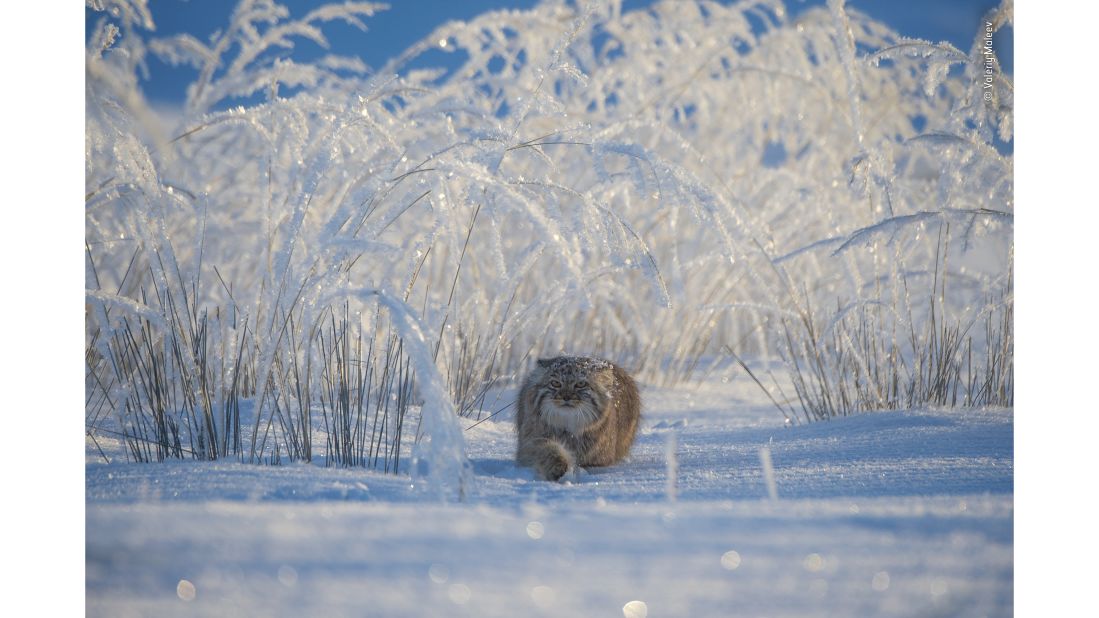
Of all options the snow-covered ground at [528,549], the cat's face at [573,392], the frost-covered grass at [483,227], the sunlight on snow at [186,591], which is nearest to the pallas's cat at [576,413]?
the cat's face at [573,392]

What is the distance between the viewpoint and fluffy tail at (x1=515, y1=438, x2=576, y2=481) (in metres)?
1.95

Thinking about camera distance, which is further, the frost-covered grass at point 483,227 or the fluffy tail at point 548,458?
the fluffy tail at point 548,458

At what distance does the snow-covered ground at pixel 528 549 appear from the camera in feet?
3.97

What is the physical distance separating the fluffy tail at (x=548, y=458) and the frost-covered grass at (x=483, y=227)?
28 cm

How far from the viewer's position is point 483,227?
3.96 m

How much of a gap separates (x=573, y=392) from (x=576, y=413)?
0.06 metres

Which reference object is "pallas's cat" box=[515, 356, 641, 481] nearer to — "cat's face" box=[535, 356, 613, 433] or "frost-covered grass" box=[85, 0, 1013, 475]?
"cat's face" box=[535, 356, 613, 433]

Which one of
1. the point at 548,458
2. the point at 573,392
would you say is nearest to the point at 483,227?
the point at 573,392

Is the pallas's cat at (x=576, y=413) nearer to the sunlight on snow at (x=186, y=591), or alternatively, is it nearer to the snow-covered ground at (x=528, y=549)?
the snow-covered ground at (x=528, y=549)

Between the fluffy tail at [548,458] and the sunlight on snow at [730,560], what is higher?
the fluffy tail at [548,458]

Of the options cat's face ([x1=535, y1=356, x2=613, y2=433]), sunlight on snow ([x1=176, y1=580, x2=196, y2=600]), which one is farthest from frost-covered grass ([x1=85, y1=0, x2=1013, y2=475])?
sunlight on snow ([x1=176, y1=580, x2=196, y2=600])

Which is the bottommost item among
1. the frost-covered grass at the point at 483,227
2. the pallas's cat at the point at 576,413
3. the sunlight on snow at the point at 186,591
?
the sunlight on snow at the point at 186,591

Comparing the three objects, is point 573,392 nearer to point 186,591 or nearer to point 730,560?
point 730,560

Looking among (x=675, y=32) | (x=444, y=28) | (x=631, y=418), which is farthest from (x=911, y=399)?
(x=675, y=32)
